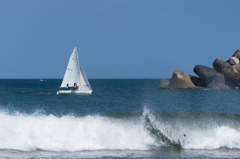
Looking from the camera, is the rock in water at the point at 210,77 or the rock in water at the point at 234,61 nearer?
the rock in water at the point at 234,61

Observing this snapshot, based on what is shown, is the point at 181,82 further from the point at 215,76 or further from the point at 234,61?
the point at 234,61

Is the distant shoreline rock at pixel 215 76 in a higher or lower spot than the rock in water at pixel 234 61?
lower

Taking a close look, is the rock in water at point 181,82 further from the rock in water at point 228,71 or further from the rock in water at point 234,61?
the rock in water at point 234,61

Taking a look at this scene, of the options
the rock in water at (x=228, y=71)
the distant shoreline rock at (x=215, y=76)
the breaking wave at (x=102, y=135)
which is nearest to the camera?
the breaking wave at (x=102, y=135)

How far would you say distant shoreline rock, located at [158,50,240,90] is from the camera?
69375mm

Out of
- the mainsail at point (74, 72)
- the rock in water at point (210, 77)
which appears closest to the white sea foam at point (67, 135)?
the mainsail at point (74, 72)

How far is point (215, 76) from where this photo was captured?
72.5 m

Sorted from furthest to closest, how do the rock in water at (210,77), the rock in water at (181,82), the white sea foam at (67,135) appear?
the rock in water at (181,82) < the rock in water at (210,77) < the white sea foam at (67,135)

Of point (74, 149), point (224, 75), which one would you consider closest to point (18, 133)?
point (74, 149)

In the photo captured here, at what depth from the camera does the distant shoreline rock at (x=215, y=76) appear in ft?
228

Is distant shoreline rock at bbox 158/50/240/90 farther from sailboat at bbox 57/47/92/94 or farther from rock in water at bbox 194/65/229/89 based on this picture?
sailboat at bbox 57/47/92/94

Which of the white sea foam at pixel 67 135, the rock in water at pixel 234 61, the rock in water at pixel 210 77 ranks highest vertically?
the rock in water at pixel 234 61

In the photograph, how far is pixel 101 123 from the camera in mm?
17172

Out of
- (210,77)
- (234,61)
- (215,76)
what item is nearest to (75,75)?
(215,76)
